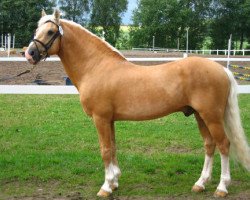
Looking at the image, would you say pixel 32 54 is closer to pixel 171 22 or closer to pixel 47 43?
pixel 47 43

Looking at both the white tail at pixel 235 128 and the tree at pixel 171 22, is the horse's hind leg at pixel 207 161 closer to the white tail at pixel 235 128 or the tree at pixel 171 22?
the white tail at pixel 235 128

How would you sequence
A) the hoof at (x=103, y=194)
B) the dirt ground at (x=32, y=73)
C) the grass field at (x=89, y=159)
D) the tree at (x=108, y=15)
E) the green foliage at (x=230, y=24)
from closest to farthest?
the hoof at (x=103, y=194) < the grass field at (x=89, y=159) < the dirt ground at (x=32, y=73) < the green foliage at (x=230, y=24) < the tree at (x=108, y=15)

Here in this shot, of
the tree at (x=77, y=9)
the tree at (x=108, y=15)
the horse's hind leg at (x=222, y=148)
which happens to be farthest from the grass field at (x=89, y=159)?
the tree at (x=77, y=9)

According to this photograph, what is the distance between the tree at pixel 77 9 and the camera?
66812 mm

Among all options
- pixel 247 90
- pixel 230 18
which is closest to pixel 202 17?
pixel 230 18

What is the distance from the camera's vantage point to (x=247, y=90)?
8.57 meters

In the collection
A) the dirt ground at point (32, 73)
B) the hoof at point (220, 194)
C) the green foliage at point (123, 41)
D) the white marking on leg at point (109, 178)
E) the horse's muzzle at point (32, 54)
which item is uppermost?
the horse's muzzle at point (32, 54)

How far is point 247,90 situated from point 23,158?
16.1 feet

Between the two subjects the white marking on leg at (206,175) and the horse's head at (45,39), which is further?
the white marking on leg at (206,175)

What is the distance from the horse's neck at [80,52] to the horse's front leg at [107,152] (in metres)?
0.61

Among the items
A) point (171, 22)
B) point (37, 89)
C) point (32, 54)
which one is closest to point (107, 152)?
point (32, 54)

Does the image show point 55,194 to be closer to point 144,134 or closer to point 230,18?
point 144,134

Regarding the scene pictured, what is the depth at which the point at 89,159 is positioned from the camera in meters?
6.10

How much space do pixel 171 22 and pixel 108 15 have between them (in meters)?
10.1
